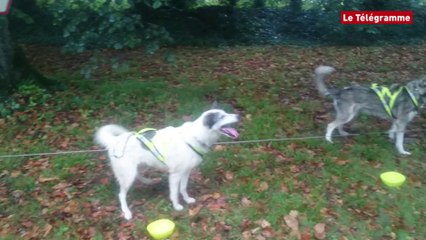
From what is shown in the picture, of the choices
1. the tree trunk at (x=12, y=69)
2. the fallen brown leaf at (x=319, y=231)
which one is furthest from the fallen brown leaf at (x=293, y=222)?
the tree trunk at (x=12, y=69)

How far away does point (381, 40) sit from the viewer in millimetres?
14086

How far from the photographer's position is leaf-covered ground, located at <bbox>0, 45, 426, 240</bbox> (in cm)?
491

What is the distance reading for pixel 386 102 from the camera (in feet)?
20.8

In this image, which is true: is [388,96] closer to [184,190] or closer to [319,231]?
[319,231]

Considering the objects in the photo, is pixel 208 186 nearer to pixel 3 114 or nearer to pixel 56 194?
pixel 56 194

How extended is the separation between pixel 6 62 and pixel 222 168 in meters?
4.56

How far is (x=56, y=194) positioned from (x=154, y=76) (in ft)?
15.6

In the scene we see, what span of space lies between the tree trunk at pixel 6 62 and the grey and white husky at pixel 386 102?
5363 mm

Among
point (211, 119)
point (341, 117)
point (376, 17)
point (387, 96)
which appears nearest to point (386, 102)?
point (387, 96)

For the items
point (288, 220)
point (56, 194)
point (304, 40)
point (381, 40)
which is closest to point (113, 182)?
point (56, 194)

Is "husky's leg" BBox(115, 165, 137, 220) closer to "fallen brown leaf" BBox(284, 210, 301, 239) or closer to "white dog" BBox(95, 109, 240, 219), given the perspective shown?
"white dog" BBox(95, 109, 240, 219)

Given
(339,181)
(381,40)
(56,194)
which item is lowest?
(381,40)

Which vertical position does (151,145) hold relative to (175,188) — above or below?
above


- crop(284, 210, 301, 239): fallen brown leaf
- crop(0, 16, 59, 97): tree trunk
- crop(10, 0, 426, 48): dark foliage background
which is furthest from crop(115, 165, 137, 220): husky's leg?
crop(10, 0, 426, 48): dark foliage background
